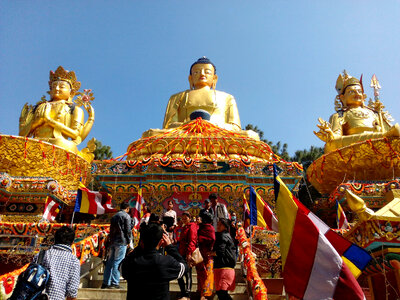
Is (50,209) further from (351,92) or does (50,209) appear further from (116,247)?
(351,92)

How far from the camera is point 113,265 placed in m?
5.23

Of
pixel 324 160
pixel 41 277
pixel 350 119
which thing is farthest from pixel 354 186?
pixel 41 277

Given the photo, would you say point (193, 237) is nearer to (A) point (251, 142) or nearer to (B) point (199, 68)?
(A) point (251, 142)

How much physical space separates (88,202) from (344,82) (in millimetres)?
13845

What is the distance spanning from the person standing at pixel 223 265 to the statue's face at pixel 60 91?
45.2 ft

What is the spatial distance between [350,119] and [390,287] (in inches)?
484

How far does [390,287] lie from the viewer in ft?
14.2

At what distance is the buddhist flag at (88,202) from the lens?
7.78 meters

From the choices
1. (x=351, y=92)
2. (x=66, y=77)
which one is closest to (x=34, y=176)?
(x=66, y=77)

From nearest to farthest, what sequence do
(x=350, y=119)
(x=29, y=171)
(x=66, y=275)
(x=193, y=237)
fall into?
(x=66, y=275)
(x=193, y=237)
(x=29, y=171)
(x=350, y=119)

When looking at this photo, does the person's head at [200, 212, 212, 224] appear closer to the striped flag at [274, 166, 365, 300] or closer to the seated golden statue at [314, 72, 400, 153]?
the striped flag at [274, 166, 365, 300]

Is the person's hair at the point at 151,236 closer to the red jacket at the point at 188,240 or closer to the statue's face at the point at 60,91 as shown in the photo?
the red jacket at the point at 188,240

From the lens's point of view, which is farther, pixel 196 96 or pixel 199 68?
pixel 199 68

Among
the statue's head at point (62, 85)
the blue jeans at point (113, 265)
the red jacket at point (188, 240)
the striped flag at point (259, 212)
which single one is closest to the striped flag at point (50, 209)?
the statue's head at point (62, 85)
